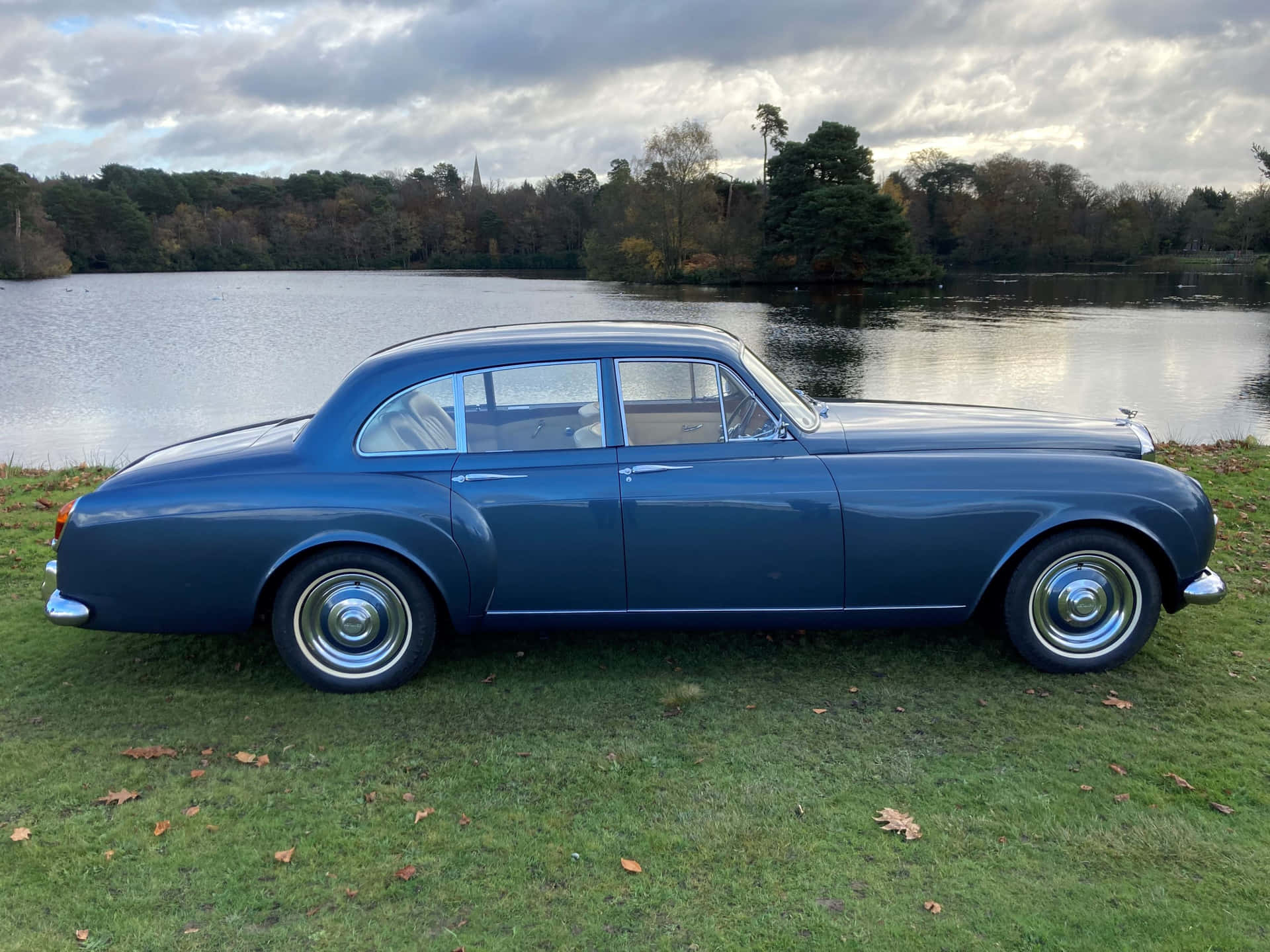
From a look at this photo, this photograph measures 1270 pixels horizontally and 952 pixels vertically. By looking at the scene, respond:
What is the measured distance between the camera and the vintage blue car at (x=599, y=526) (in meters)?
4.39

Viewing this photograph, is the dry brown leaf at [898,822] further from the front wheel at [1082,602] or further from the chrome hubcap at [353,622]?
the chrome hubcap at [353,622]

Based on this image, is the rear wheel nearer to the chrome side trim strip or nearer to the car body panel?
the car body panel

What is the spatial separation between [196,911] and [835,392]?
18.6 m

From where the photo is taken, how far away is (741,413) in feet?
15.0

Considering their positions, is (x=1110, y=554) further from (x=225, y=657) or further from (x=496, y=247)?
(x=496, y=247)

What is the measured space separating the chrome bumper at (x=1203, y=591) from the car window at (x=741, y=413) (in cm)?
222

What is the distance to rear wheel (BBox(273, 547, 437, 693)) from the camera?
4.44 metres

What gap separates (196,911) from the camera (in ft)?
9.84

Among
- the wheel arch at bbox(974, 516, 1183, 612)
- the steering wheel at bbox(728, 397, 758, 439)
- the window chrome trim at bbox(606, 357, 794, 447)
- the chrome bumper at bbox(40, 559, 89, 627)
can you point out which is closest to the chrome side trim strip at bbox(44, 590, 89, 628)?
the chrome bumper at bbox(40, 559, 89, 627)

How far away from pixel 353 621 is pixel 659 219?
7427cm


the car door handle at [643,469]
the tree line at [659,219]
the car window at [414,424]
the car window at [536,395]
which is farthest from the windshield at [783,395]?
the tree line at [659,219]

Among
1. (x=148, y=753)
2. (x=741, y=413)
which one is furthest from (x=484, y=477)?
(x=148, y=753)

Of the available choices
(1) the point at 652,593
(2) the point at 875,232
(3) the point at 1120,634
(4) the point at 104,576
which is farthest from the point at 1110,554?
(2) the point at 875,232

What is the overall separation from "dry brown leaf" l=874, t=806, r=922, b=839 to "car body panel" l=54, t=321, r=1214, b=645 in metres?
1.22
